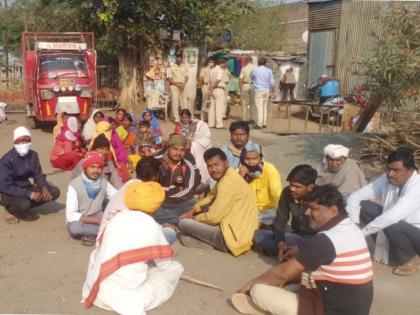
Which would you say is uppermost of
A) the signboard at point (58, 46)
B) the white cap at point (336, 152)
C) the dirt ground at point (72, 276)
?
the signboard at point (58, 46)

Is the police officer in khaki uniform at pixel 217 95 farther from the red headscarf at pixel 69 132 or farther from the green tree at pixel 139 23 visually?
the red headscarf at pixel 69 132

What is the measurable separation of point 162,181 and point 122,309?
238cm

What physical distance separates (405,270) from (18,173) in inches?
168

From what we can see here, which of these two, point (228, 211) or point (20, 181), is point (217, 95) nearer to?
point (20, 181)

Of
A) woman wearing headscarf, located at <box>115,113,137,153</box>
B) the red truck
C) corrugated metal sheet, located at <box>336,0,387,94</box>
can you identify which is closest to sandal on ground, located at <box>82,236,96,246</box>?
woman wearing headscarf, located at <box>115,113,137,153</box>

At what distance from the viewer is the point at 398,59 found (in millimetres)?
6824

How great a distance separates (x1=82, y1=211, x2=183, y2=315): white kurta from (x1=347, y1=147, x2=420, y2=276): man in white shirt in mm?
2039

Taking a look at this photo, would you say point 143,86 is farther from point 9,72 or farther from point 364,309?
point 364,309

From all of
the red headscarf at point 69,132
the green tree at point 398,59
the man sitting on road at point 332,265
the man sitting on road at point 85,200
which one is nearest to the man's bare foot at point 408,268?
the man sitting on road at point 332,265

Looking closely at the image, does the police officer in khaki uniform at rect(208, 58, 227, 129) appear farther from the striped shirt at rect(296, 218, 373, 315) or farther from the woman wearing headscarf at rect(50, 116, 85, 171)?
the striped shirt at rect(296, 218, 373, 315)

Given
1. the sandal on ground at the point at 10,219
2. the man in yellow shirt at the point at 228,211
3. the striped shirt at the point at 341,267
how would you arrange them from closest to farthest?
the striped shirt at the point at 341,267 → the man in yellow shirt at the point at 228,211 → the sandal on ground at the point at 10,219

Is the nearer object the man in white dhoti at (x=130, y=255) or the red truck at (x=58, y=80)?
the man in white dhoti at (x=130, y=255)

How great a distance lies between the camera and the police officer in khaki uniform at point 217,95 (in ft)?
45.9

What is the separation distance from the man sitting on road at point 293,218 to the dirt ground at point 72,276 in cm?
20
